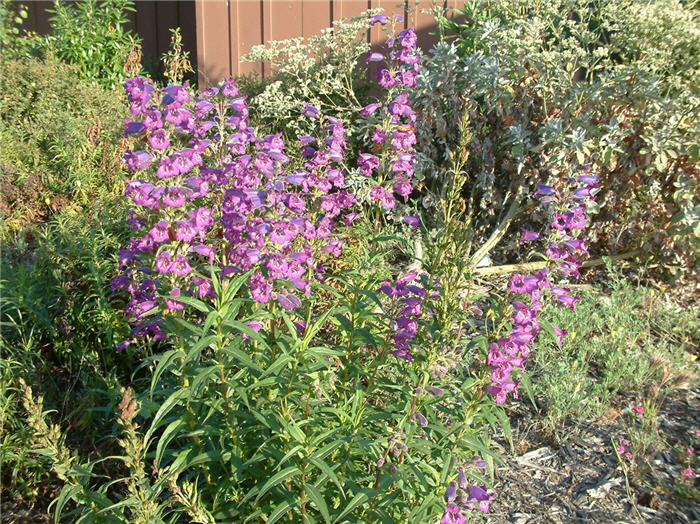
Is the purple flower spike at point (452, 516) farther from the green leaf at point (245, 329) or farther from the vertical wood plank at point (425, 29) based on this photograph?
the vertical wood plank at point (425, 29)

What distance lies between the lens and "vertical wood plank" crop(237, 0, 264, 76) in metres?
7.59

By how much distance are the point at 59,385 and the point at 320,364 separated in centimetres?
223

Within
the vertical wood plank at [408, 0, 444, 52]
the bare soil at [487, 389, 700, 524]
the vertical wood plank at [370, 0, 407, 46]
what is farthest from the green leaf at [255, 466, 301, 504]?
the vertical wood plank at [408, 0, 444, 52]

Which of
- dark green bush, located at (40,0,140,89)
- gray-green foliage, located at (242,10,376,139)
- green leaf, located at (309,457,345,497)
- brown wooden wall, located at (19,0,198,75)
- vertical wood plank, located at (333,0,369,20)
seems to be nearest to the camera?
green leaf, located at (309,457,345,497)

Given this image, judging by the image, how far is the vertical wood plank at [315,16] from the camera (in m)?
7.36

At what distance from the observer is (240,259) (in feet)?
7.35

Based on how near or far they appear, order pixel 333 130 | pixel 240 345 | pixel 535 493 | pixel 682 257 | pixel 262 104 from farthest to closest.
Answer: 1. pixel 262 104
2. pixel 682 257
3. pixel 535 493
4. pixel 333 130
5. pixel 240 345

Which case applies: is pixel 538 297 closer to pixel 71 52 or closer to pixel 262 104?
pixel 262 104

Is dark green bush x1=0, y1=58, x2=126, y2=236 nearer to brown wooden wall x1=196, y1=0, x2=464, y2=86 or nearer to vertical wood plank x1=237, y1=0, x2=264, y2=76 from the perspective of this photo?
brown wooden wall x1=196, y1=0, x2=464, y2=86

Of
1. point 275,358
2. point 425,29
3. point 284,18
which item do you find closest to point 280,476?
point 275,358

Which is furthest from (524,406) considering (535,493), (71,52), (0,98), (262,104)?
(71,52)

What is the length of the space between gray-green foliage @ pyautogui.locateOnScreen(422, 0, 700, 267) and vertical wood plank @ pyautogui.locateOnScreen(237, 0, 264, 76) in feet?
10.2

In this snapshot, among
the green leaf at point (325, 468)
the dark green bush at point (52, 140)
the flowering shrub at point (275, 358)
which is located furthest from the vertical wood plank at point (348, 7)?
the green leaf at point (325, 468)

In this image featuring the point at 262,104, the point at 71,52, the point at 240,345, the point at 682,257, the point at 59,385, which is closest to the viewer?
the point at 240,345
